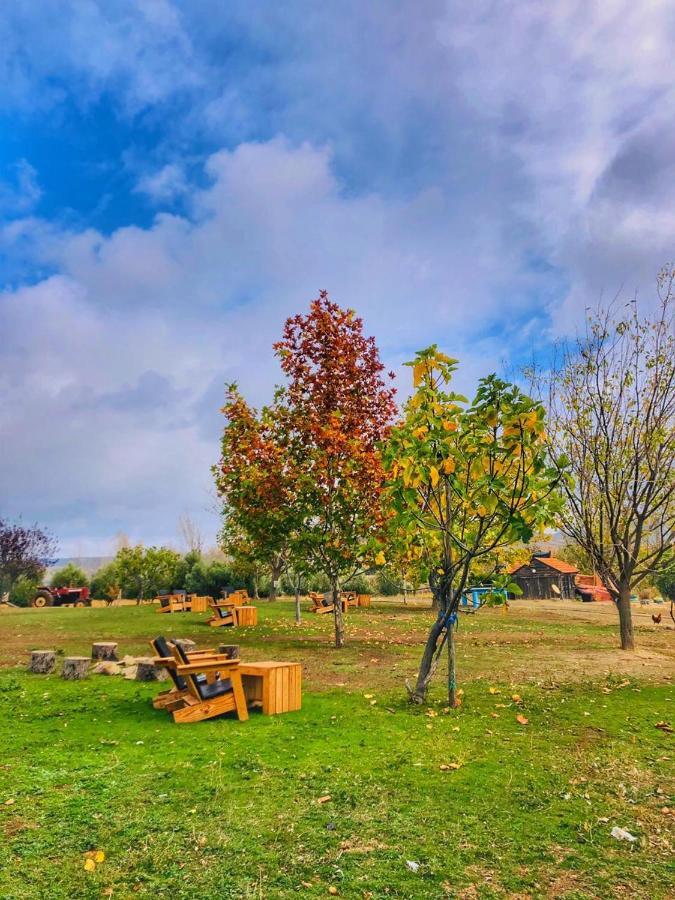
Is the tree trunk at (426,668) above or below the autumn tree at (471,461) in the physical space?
below

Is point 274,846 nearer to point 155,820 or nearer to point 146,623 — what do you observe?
point 155,820

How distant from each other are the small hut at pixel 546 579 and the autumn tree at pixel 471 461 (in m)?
35.3

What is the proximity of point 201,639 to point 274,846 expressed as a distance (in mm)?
12569

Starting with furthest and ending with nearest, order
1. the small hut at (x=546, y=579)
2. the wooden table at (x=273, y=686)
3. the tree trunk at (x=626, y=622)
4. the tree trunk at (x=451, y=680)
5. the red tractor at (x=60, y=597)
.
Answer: the small hut at (x=546, y=579) < the red tractor at (x=60, y=597) < the tree trunk at (x=626, y=622) < the tree trunk at (x=451, y=680) < the wooden table at (x=273, y=686)

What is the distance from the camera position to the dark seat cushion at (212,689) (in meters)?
7.77

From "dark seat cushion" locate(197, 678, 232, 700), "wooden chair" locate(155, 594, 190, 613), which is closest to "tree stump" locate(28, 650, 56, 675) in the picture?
"dark seat cushion" locate(197, 678, 232, 700)

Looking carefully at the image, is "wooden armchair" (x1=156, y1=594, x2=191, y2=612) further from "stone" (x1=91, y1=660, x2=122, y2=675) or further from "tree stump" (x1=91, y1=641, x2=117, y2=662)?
"stone" (x1=91, y1=660, x2=122, y2=675)

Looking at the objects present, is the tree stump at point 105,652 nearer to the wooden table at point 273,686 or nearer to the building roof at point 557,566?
the wooden table at point 273,686

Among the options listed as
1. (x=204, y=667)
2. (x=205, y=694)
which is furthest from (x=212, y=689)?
(x=204, y=667)

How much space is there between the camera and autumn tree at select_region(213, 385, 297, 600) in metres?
14.8

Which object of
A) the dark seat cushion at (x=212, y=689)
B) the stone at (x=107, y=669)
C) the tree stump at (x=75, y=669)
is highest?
the dark seat cushion at (x=212, y=689)

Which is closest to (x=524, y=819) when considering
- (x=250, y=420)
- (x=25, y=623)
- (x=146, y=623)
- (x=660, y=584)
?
(x=250, y=420)

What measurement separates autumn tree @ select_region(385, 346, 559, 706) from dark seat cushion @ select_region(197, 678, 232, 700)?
105 inches

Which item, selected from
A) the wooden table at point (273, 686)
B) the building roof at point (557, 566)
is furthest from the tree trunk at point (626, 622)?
the building roof at point (557, 566)
